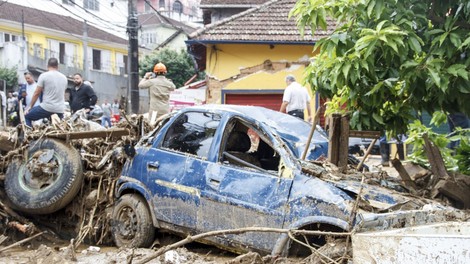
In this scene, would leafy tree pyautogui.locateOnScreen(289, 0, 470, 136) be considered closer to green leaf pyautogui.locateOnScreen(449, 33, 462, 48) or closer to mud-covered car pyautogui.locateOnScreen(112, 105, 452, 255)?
green leaf pyautogui.locateOnScreen(449, 33, 462, 48)

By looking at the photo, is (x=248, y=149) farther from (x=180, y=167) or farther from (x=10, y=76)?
(x=10, y=76)

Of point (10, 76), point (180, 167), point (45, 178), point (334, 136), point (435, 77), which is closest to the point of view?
point (435, 77)

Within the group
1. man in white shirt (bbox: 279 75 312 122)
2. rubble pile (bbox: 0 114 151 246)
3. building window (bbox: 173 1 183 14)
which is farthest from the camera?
building window (bbox: 173 1 183 14)

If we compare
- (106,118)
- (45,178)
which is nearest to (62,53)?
(106,118)

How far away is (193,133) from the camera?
273 inches

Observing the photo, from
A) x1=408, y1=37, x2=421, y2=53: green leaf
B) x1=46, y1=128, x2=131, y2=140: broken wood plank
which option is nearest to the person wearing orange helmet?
x1=46, y1=128, x2=131, y2=140: broken wood plank

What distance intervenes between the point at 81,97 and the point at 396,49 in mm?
7449

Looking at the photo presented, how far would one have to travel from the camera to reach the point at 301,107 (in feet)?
39.2

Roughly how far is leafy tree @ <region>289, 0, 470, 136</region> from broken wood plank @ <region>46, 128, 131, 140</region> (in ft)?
8.75

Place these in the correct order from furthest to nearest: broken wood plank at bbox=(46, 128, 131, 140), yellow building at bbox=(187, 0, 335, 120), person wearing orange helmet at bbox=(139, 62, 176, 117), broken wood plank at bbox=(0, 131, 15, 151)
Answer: yellow building at bbox=(187, 0, 335, 120), person wearing orange helmet at bbox=(139, 62, 176, 117), broken wood plank at bbox=(0, 131, 15, 151), broken wood plank at bbox=(46, 128, 131, 140)

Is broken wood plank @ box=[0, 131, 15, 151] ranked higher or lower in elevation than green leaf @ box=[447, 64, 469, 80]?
lower

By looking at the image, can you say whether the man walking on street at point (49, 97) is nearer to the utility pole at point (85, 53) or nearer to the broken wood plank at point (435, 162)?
the broken wood plank at point (435, 162)

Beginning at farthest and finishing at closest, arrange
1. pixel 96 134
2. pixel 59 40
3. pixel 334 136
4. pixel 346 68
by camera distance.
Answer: pixel 59 40 → pixel 96 134 → pixel 334 136 → pixel 346 68

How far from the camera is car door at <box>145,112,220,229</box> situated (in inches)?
256
